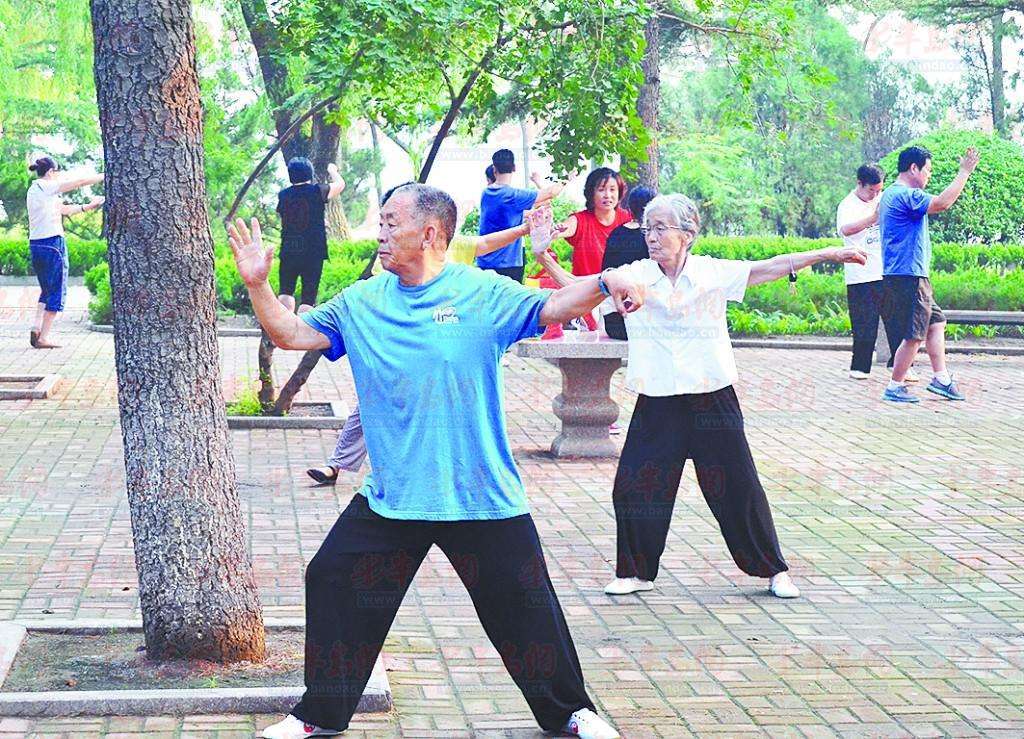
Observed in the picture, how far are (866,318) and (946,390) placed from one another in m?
1.37

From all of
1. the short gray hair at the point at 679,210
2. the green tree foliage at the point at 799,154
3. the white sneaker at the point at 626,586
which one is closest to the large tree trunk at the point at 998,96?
the green tree foliage at the point at 799,154

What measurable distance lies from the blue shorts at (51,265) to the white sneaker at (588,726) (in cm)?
1197

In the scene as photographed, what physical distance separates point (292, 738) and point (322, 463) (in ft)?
17.1

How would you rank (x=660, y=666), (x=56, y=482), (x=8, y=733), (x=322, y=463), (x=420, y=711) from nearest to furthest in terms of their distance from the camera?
(x=8, y=733) < (x=420, y=711) < (x=660, y=666) < (x=56, y=482) < (x=322, y=463)

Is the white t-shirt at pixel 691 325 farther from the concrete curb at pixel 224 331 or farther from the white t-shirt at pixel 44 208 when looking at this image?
the concrete curb at pixel 224 331

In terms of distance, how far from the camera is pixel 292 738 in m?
4.82

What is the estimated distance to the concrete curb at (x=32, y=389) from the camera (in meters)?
12.3

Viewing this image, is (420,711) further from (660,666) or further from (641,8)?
(641,8)

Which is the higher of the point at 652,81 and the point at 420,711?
the point at 652,81

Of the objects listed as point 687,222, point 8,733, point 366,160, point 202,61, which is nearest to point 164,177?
point 8,733

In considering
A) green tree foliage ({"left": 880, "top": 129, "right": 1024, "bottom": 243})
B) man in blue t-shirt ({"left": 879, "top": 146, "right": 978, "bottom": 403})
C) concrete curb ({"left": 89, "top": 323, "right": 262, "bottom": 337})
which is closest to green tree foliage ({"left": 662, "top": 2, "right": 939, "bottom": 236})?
green tree foliage ({"left": 880, "top": 129, "right": 1024, "bottom": 243})

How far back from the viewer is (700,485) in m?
6.87

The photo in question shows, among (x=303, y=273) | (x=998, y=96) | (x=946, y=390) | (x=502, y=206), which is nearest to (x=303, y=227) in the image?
(x=303, y=273)

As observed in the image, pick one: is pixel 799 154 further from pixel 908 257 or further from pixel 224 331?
pixel 908 257
